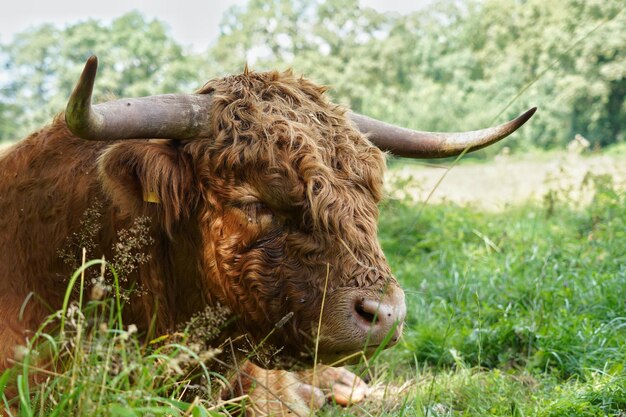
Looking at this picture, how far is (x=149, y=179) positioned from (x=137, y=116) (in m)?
0.29

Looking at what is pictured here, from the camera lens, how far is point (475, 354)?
14.8 feet

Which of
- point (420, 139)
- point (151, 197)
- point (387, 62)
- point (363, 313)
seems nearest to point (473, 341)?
point (420, 139)

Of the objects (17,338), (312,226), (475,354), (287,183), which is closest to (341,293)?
(312,226)

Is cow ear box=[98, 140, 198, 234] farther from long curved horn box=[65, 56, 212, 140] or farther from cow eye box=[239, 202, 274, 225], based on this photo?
cow eye box=[239, 202, 274, 225]

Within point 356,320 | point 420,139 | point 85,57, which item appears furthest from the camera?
point 85,57

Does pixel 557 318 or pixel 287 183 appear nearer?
pixel 287 183

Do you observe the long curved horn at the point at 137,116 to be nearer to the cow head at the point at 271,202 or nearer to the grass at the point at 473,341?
the cow head at the point at 271,202

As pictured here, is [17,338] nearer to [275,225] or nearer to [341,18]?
[275,225]

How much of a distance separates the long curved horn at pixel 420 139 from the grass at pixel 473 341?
1.32 feet

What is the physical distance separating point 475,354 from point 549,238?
8.47 feet

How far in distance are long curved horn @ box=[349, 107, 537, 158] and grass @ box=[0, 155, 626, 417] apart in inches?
15.8

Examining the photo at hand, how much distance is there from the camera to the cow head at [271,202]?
280 centimetres

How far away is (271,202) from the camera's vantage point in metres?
2.98

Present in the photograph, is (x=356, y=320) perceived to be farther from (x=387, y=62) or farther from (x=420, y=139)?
(x=387, y=62)
